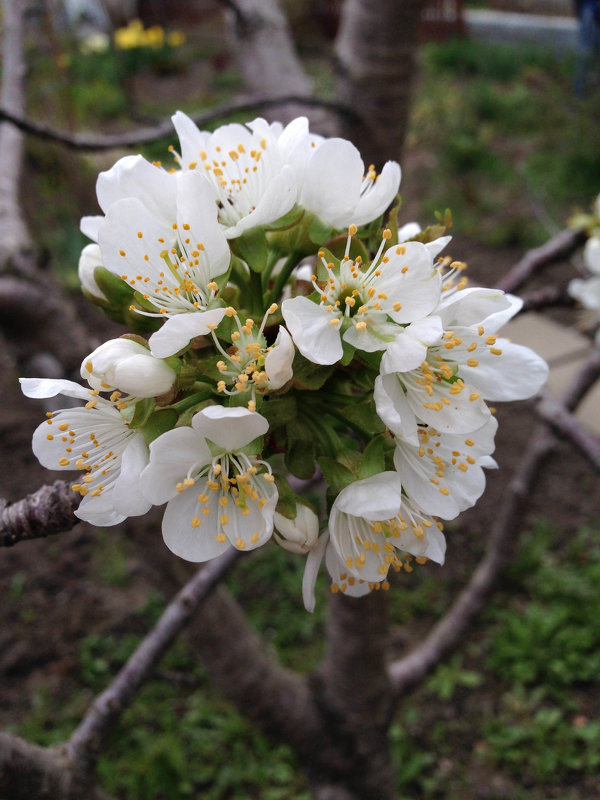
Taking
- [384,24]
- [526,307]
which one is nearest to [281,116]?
[384,24]

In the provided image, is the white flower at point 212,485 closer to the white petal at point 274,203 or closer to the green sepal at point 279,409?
the green sepal at point 279,409

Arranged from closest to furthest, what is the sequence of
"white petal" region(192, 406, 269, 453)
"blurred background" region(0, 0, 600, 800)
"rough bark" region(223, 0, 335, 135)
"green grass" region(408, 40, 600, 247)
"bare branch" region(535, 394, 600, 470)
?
"white petal" region(192, 406, 269, 453) < "bare branch" region(535, 394, 600, 470) < "rough bark" region(223, 0, 335, 135) < "blurred background" region(0, 0, 600, 800) < "green grass" region(408, 40, 600, 247)

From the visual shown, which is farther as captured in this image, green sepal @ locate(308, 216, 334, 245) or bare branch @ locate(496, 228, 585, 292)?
bare branch @ locate(496, 228, 585, 292)

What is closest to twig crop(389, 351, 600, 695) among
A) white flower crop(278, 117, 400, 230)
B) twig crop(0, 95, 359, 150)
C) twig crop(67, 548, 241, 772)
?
twig crop(67, 548, 241, 772)

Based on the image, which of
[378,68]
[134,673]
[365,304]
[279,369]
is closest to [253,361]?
[279,369]

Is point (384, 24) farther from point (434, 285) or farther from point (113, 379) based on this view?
point (113, 379)

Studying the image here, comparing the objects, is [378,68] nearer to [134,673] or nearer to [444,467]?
[444,467]

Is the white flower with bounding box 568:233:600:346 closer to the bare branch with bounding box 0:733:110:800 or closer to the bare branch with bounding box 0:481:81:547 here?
the bare branch with bounding box 0:481:81:547

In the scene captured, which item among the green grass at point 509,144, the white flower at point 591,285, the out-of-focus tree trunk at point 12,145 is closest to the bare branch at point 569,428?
the white flower at point 591,285
